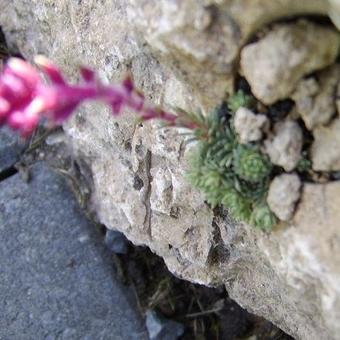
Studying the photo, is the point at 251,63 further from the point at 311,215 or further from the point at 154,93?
the point at 154,93

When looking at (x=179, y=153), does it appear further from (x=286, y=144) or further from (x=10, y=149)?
(x=10, y=149)

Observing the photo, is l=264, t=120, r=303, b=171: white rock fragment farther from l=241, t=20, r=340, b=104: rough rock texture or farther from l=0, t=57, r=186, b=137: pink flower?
l=0, t=57, r=186, b=137: pink flower

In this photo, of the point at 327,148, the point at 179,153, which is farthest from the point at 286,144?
the point at 179,153

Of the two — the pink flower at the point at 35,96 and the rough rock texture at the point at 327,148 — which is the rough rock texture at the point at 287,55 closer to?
the rough rock texture at the point at 327,148

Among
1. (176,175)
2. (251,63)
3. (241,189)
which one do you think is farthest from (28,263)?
(251,63)

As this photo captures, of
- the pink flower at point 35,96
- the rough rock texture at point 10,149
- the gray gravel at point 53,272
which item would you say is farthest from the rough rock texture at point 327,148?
the rough rock texture at point 10,149
